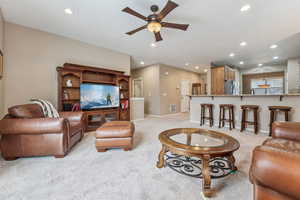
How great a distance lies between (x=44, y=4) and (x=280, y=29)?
5.10 m

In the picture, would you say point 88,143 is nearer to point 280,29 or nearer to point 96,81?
point 96,81

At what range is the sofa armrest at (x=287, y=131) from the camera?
147 cm

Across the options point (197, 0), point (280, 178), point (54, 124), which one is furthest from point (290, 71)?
point (54, 124)

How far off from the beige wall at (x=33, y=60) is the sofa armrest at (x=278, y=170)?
13.8 ft

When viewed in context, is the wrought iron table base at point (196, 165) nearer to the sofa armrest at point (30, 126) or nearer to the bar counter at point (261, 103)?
the sofa armrest at point (30, 126)

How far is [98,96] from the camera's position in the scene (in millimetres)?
3895

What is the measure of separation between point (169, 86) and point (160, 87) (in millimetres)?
744

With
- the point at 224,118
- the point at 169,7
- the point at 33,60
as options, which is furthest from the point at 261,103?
the point at 33,60

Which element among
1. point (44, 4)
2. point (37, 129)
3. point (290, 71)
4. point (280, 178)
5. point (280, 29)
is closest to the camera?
point (280, 178)

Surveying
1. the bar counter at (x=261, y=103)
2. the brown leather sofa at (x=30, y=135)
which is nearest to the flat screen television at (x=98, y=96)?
the brown leather sofa at (x=30, y=135)

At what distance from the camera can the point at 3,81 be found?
9.10ft

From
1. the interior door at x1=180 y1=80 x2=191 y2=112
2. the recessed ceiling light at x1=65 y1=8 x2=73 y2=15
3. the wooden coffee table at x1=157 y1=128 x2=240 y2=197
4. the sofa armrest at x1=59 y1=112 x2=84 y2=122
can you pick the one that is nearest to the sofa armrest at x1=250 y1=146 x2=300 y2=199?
the wooden coffee table at x1=157 y1=128 x2=240 y2=197

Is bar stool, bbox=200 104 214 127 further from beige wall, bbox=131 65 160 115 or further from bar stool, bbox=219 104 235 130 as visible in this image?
beige wall, bbox=131 65 160 115

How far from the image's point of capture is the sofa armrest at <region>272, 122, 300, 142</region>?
4.84 ft
